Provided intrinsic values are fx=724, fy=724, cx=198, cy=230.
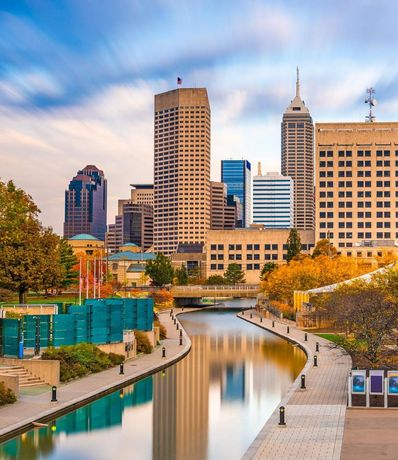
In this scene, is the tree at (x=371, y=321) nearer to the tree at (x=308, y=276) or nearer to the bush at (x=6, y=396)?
the bush at (x=6, y=396)

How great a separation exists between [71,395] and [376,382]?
15289mm

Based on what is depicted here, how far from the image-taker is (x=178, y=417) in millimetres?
35438

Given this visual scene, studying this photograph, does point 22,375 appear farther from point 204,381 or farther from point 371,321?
point 371,321

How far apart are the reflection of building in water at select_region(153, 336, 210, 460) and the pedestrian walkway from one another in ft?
9.81

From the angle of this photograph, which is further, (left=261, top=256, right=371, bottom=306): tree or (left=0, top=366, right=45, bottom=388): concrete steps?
(left=261, top=256, right=371, bottom=306): tree

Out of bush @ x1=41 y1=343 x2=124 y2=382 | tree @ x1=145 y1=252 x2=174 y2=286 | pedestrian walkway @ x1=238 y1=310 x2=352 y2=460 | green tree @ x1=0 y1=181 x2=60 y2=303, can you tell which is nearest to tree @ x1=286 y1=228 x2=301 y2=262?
tree @ x1=145 y1=252 x2=174 y2=286

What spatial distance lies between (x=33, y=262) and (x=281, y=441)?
45.0m

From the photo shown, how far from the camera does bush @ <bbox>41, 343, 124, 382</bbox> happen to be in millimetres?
42625

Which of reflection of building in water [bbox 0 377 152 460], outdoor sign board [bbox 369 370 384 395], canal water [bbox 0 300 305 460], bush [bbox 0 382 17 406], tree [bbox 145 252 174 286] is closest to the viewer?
reflection of building in water [bbox 0 377 152 460]

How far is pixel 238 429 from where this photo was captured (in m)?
32.5

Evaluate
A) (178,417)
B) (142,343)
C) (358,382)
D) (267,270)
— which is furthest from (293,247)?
(358,382)

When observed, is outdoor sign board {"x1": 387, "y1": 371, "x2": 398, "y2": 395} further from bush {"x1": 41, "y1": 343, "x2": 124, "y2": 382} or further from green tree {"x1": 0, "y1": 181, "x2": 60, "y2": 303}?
green tree {"x1": 0, "y1": 181, "x2": 60, "y2": 303}

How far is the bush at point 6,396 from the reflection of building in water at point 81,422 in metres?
2.84

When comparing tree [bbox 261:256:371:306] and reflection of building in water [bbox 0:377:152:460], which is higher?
tree [bbox 261:256:371:306]
